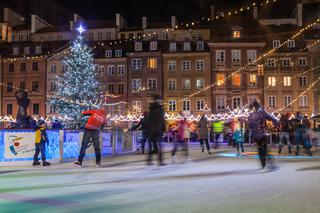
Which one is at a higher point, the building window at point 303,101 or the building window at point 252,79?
the building window at point 252,79

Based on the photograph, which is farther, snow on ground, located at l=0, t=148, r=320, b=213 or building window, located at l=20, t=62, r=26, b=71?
building window, located at l=20, t=62, r=26, b=71

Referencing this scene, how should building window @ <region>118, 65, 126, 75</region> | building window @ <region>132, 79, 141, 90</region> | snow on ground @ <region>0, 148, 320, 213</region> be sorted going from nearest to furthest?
snow on ground @ <region>0, 148, 320, 213</region> → building window @ <region>132, 79, 141, 90</region> → building window @ <region>118, 65, 126, 75</region>

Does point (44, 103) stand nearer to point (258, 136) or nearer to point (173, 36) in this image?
point (173, 36)

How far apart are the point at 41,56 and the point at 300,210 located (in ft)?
208

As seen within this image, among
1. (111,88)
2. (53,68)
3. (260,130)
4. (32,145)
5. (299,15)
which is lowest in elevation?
(32,145)

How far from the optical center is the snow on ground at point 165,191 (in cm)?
675

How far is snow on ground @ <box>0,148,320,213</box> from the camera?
675 centimetres

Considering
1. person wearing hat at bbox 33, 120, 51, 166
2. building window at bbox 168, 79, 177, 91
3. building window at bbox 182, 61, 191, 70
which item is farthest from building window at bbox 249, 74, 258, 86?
person wearing hat at bbox 33, 120, 51, 166

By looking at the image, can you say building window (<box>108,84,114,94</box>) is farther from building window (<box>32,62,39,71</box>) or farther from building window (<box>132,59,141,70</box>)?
building window (<box>32,62,39,71</box>)

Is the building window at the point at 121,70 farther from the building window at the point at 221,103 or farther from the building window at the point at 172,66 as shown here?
the building window at the point at 221,103

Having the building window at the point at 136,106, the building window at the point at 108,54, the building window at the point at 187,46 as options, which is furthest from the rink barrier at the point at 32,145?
the building window at the point at 108,54

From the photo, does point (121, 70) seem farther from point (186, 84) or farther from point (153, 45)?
point (186, 84)

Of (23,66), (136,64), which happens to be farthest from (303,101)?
(23,66)

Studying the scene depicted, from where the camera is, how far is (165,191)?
8.19m
